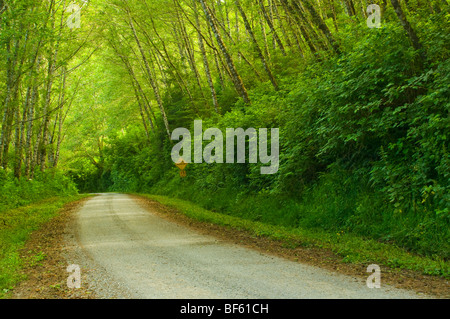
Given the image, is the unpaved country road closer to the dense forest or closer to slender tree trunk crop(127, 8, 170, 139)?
the dense forest

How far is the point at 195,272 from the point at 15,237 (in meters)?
6.46

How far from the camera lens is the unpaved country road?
5.36 metres

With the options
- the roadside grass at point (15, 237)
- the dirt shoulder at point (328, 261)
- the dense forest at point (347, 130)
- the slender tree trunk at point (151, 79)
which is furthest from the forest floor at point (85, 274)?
the slender tree trunk at point (151, 79)

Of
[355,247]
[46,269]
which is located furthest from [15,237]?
[355,247]

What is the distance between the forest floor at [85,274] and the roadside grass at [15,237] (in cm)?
13

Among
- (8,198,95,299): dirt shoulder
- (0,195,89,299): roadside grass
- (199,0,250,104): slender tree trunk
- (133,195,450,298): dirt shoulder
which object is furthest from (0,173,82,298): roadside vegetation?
(199,0,250,104): slender tree trunk

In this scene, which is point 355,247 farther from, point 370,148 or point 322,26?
point 322,26

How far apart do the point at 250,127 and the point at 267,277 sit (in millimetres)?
9925

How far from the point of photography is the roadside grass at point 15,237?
6.55 m

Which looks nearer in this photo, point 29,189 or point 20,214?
point 20,214

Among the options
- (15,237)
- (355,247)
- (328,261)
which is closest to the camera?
(328,261)

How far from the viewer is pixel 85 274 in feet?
22.0

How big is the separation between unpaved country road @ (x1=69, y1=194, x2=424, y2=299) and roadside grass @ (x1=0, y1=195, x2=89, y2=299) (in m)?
1.12

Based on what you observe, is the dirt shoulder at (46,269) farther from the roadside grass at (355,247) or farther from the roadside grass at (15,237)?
the roadside grass at (355,247)
